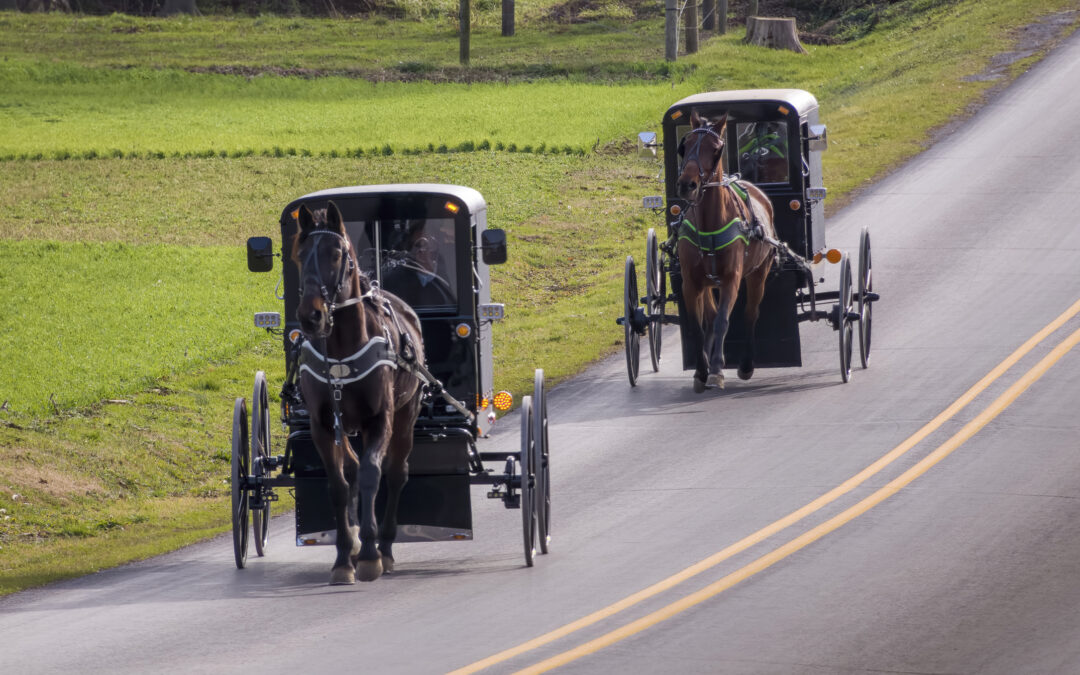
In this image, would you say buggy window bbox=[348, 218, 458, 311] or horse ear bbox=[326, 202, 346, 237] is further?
buggy window bbox=[348, 218, 458, 311]

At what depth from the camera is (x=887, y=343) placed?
19312 millimetres

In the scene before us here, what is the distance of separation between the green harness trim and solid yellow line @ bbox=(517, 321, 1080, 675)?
2.91 meters

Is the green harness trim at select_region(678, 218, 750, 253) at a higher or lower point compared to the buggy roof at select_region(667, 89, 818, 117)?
lower

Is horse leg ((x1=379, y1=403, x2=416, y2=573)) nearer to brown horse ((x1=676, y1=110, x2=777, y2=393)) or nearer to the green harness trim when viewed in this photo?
brown horse ((x1=676, y1=110, x2=777, y2=393))

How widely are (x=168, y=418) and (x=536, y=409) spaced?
6.87 m

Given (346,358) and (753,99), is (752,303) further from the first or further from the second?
(346,358)

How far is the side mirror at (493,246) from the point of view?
11.6 meters

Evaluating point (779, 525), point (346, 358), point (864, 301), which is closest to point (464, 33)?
point (864, 301)

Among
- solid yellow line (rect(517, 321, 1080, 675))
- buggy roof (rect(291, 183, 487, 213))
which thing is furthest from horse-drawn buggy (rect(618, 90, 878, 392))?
buggy roof (rect(291, 183, 487, 213))

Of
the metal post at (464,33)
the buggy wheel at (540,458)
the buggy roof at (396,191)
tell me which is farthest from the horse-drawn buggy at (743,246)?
the metal post at (464,33)

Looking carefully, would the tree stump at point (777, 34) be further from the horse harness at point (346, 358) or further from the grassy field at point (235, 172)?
the horse harness at point (346, 358)

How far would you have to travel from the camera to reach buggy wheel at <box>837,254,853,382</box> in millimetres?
17297

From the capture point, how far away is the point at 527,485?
1127 cm

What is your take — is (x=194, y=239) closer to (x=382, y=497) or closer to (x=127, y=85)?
(x=382, y=497)
